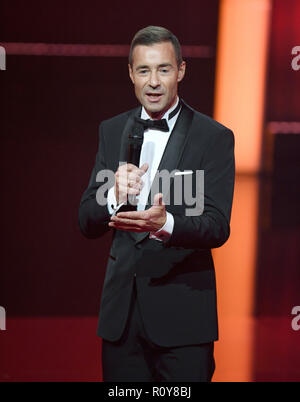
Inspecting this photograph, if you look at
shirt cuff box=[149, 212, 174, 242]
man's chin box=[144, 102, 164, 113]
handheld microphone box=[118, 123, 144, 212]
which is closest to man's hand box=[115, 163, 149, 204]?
handheld microphone box=[118, 123, 144, 212]

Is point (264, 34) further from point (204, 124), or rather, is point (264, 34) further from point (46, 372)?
point (46, 372)

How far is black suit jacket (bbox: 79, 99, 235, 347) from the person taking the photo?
1717 millimetres

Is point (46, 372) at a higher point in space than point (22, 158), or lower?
lower

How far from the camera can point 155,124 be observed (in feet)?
5.74

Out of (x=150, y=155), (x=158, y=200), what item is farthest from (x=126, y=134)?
(x=158, y=200)

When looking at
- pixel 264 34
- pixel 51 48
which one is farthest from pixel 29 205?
pixel 264 34

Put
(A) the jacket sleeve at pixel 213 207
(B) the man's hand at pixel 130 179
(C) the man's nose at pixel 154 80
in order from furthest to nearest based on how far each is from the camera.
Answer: (C) the man's nose at pixel 154 80
(A) the jacket sleeve at pixel 213 207
(B) the man's hand at pixel 130 179

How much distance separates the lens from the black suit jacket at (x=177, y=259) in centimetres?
172

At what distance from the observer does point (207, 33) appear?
10.6 feet

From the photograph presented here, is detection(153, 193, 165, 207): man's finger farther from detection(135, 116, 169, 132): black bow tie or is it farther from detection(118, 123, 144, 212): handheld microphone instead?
detection(135, 116, 169, 132): black bow tie

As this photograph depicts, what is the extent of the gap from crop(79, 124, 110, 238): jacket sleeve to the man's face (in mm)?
200

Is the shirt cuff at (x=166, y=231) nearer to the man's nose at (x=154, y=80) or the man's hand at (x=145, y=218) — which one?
the man's hand at (x=145, y=218)

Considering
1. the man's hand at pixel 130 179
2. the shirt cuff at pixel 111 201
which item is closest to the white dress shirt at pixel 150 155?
the shirt cuff at pixel 111 201

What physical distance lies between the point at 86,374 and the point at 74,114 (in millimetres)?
1310
